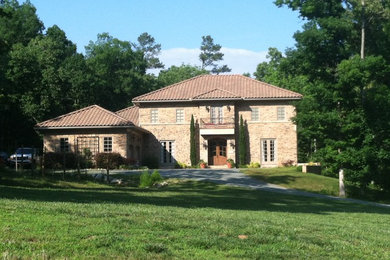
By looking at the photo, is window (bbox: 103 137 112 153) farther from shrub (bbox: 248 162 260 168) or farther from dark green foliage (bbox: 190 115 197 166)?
shrub (bbox: 248 162 260 168)

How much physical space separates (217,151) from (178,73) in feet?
157

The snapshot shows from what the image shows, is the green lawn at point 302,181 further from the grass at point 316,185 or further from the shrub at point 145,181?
the shrub at point 145,181

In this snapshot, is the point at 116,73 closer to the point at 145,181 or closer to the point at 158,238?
the point at 145,181

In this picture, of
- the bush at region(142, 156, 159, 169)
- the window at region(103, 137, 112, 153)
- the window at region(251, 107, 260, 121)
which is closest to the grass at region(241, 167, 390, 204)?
the window at region(251, 107, 260, 121)

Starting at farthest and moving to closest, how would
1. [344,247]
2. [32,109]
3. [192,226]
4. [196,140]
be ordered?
[32,109], [196,140], [192,226], [344,247]

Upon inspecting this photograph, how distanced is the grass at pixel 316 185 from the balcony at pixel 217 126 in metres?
→ 8.67

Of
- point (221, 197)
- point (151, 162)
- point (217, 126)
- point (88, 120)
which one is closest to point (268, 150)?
point (217, 126)

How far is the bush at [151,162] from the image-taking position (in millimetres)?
43438

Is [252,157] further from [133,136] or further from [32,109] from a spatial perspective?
[32,109]

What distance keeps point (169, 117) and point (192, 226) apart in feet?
115

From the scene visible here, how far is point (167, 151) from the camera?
44.2 metres

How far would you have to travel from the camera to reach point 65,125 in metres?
40.2

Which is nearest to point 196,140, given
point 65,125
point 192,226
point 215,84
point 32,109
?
point 215,84

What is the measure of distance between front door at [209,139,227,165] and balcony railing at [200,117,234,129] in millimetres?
1483
